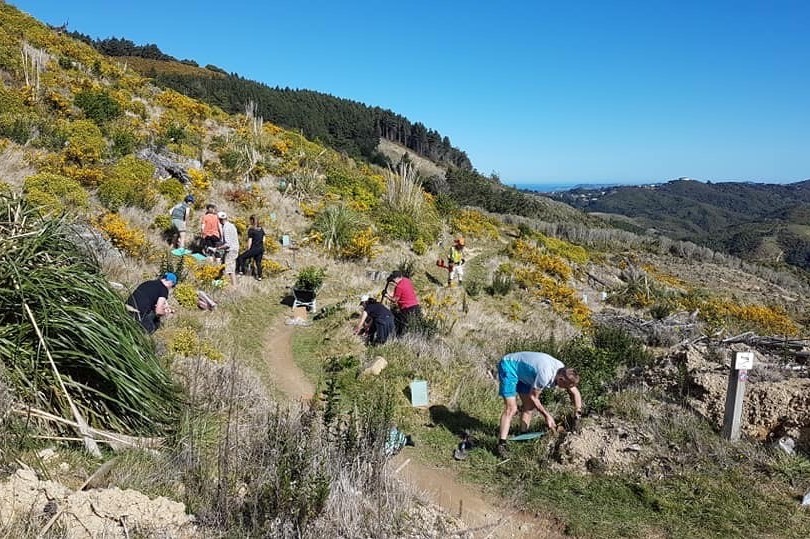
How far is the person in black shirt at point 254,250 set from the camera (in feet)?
40.1

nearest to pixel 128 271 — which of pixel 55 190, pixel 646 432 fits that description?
pixel 55 190

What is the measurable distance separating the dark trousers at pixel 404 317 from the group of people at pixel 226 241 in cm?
382

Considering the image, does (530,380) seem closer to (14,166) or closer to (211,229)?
(211,229)

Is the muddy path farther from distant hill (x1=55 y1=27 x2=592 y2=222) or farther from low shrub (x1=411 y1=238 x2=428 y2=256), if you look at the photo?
distant hill (x1=55 y1=27 x2=592 y2=222)

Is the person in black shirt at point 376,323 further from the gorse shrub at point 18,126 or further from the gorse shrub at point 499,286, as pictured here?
the gorse shrub at point 18,126

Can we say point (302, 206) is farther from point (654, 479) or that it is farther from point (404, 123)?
point (404, 123)

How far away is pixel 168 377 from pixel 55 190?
9155 millimetres

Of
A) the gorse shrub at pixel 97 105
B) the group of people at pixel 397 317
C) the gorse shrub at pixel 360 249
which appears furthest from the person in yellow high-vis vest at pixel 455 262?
the gorse shrub at pixel 97 105

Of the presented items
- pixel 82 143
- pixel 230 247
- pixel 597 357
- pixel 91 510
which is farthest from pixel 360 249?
pixel 91 510

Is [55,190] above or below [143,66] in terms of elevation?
below

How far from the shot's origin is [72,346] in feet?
12.9

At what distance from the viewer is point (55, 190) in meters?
11.6

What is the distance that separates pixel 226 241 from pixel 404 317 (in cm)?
442

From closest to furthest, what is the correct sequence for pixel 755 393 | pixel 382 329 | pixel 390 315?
pixel 755 393 → pixel 382 329 → pixel 390 315
